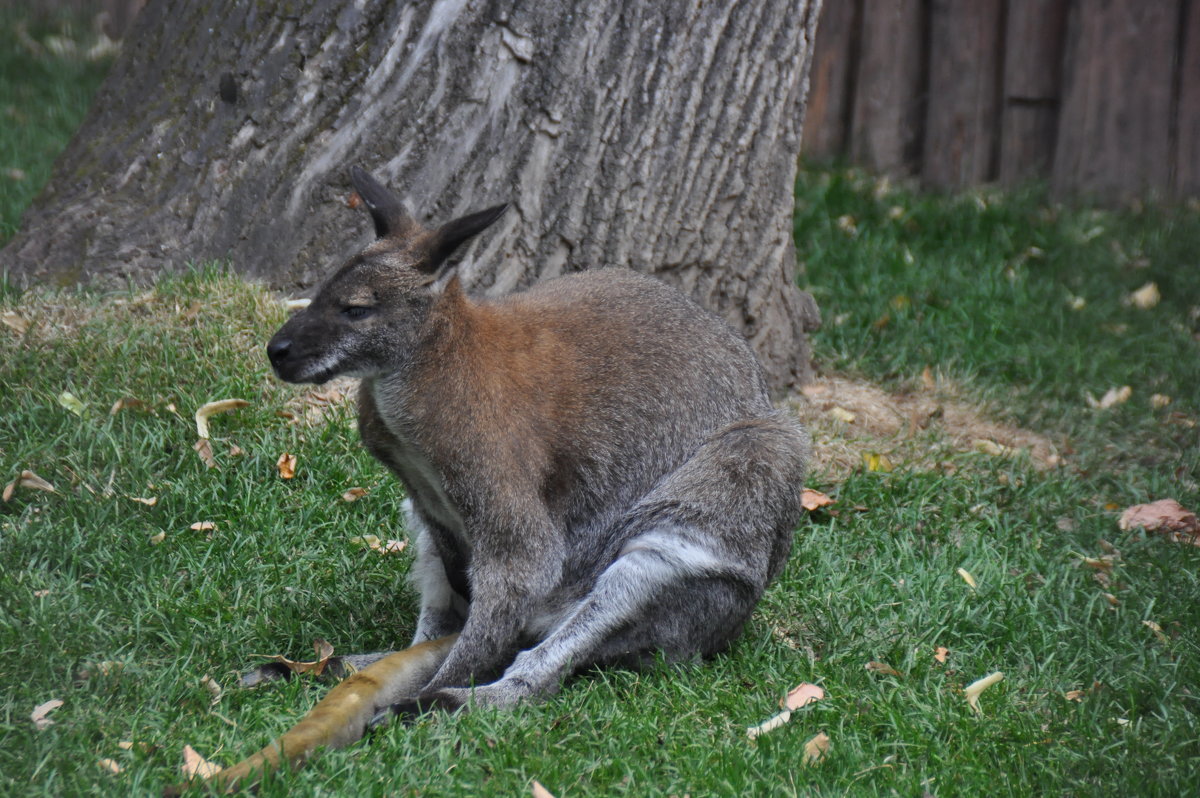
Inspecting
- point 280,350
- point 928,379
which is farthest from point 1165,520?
point 280,350

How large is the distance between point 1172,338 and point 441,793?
5764 mm

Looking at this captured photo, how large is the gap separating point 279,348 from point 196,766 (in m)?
1.21

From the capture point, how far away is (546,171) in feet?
18.2

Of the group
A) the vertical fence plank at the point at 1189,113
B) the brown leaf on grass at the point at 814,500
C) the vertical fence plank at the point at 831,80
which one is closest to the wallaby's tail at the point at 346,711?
the brown leaf on grass at the point at 814,500

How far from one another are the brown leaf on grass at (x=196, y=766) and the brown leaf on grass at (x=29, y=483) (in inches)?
71.2

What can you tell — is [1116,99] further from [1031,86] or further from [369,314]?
[369,314]

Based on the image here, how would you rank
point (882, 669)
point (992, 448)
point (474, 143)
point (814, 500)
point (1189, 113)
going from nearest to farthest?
1. point (882, 669)
2. point (814, 500)
3. point (474, 143)
4. point (992, 448)
5. point (1189, 113)

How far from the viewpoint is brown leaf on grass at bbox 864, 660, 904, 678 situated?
4.18 metres

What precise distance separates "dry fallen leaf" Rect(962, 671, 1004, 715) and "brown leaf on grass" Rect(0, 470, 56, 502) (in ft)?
11.2

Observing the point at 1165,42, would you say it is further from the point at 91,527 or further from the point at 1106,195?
the point at 91,527

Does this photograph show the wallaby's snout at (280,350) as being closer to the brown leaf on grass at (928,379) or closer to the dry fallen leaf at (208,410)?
the dry fallen leaf at (208,410)

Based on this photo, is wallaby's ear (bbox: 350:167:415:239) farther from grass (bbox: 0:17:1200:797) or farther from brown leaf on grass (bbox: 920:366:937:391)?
brown leaf on grass (bbox: 920:366:937:391)

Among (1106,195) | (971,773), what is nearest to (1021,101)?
(1106,195)

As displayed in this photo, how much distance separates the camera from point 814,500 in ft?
17.6
